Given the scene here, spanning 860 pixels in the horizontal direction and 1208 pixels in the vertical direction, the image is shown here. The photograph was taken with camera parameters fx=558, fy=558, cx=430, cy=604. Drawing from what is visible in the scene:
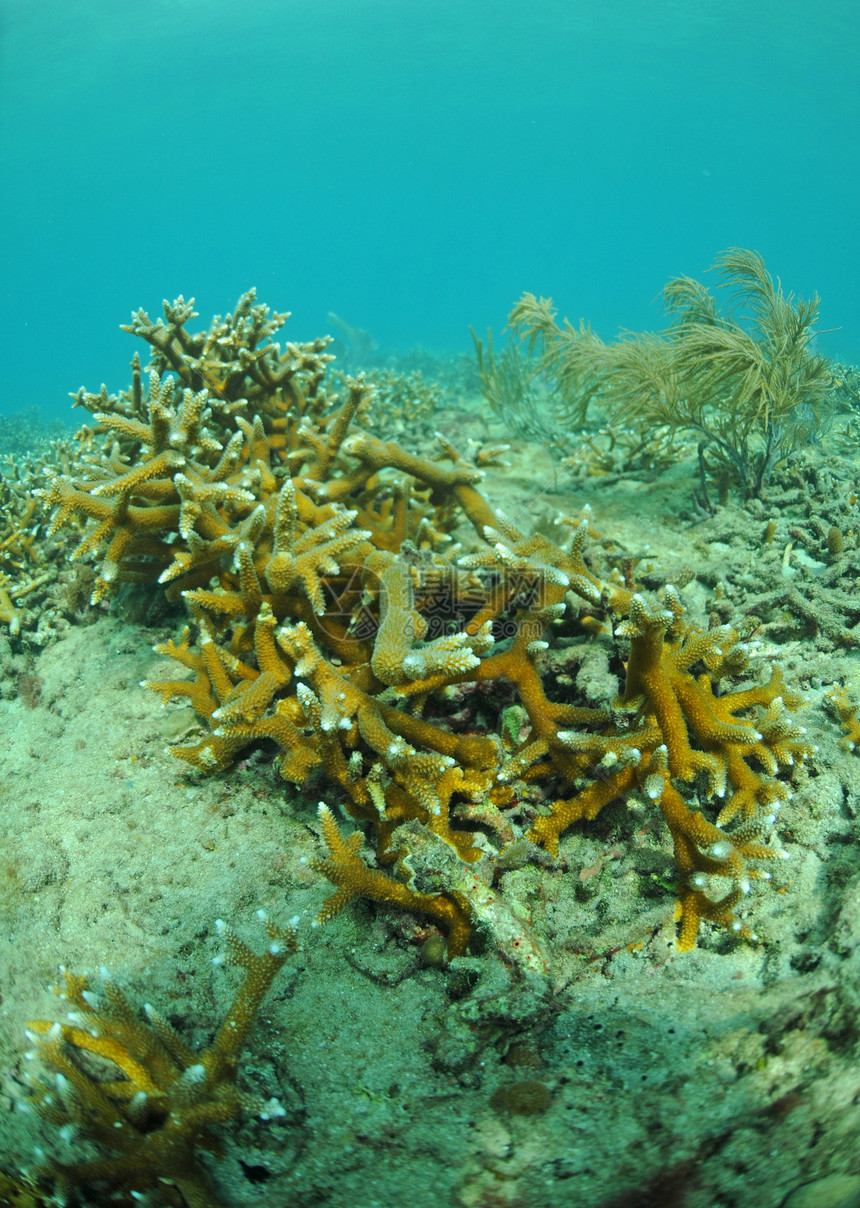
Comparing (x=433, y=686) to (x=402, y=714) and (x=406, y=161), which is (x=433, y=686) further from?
(x=406, y=161)

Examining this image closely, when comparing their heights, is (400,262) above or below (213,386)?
above

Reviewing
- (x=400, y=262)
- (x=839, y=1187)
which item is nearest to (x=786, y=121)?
(x=400, y=262)

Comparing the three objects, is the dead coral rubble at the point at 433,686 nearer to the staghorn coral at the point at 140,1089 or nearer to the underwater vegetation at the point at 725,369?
the staghorn coral at the point at 140,1089

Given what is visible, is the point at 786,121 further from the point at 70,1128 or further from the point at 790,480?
the point at 70,1128

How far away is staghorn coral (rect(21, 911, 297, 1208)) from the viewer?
1854 mm

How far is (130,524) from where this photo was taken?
373cm

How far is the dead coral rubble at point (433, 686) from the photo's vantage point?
2.52 metres

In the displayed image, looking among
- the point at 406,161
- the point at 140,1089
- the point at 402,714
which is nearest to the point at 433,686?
the point at 402,714

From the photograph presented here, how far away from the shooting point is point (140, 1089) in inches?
79.0

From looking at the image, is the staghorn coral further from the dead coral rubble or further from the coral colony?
the dead coral rubble

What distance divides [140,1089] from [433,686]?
192 cm

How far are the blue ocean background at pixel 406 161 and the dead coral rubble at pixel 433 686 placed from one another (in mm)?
33366

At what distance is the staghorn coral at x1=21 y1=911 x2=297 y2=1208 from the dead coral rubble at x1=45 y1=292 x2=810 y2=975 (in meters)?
0.61

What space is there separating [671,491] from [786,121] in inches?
4908
